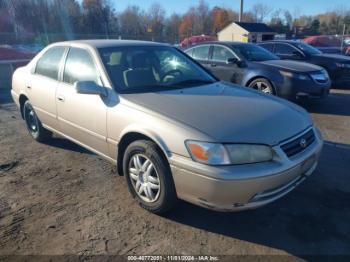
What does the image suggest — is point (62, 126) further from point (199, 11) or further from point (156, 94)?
point (199, 11)

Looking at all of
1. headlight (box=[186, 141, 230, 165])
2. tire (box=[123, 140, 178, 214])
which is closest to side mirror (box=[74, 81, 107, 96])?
tire (box=[123, 140, 178, 214])

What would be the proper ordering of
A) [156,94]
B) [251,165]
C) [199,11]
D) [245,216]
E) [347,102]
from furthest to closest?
1. [199,11]
2. [347,102]
3. [156,94]
4. [245,216]
5. [251,165]

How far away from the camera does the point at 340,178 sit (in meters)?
3.90

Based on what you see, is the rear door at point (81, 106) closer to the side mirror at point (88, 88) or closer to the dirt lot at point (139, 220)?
the side mirror at point (88, 88)

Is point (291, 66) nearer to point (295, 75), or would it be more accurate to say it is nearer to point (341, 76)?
point (295, 75)

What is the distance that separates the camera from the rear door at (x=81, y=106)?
358cm

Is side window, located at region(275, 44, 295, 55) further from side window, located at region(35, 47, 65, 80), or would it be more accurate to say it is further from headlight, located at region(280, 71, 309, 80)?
side window, located at region(35, 47, 65, 80)

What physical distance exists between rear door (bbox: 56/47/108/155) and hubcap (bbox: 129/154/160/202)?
21.0 inches

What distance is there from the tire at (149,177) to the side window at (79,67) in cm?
100

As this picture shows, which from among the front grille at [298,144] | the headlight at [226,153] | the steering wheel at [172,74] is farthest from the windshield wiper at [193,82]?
the front grille at [298,144]

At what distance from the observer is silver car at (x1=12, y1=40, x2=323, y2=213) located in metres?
2.63

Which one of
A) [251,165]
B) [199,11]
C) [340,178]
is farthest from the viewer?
[199,11]

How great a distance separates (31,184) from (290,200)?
10.1 feet

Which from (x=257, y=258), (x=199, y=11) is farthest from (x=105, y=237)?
(x=199, y=11)
